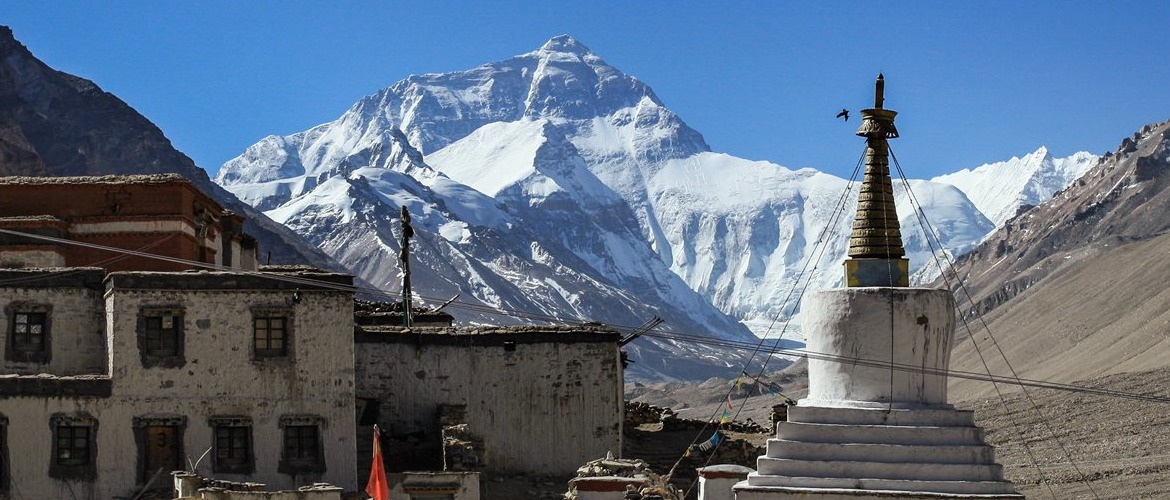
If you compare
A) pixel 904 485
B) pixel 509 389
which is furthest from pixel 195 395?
pixel 904 485

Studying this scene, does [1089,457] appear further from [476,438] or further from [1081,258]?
[1081,258]

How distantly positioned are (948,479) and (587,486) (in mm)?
4833

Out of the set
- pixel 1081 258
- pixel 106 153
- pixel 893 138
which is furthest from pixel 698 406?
pixel 893 138

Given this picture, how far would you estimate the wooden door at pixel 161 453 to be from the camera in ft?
111

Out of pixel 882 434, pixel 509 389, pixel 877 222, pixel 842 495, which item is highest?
pixel 877 222

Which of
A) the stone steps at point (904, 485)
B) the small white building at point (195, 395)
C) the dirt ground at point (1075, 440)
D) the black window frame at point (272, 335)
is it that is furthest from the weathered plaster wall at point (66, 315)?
the stone steps at point (904, 485)

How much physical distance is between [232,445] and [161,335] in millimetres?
2476

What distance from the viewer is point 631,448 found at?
1609 inches

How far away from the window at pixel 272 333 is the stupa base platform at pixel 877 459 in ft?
45.7

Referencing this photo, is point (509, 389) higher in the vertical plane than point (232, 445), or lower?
higher

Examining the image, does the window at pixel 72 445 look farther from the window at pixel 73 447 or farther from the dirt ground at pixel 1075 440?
the dirt ground at pixel 1075 440

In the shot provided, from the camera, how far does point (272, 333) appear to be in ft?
114

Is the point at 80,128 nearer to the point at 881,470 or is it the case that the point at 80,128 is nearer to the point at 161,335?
the point at 161,335

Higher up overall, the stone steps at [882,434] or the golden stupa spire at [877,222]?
the golden stupa spire at [877,222]
